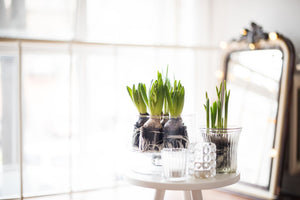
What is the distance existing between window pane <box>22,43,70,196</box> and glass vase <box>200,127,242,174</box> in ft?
4.10

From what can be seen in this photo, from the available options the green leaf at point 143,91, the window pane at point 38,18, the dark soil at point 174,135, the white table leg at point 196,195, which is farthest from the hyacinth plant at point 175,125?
the window pane at point 38,18

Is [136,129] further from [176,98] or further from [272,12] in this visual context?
[272,12]

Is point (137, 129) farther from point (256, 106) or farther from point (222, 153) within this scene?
point (256, 106)

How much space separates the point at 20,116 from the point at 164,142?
119 centimetres

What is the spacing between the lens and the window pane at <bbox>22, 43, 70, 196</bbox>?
7.89 ft

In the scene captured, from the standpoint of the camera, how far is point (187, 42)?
114 inches

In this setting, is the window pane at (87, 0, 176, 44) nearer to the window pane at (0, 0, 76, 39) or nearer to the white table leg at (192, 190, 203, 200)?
the window pane at (0, 0, 76, 39)

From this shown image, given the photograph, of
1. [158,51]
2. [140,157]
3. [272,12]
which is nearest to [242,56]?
[272,12]

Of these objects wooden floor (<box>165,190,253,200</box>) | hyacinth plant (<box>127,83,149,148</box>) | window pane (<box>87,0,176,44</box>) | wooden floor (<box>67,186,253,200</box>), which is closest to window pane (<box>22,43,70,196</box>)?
wooden floor (<box>67,186,253,200</box>)

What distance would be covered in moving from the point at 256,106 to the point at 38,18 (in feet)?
5.49

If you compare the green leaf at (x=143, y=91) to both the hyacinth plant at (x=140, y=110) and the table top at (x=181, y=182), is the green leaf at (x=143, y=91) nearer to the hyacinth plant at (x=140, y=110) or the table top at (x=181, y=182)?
the hyacinth plant at (x=140, y=110)

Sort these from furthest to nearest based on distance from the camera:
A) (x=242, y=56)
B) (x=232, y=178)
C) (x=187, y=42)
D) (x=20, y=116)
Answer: (x=187, y=42), (x=242, y=56), (x=20, y=116), (x=232, y=178)

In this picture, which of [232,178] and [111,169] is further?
[111,169]

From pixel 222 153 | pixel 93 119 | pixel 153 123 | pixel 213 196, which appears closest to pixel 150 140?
pixel 153 123
